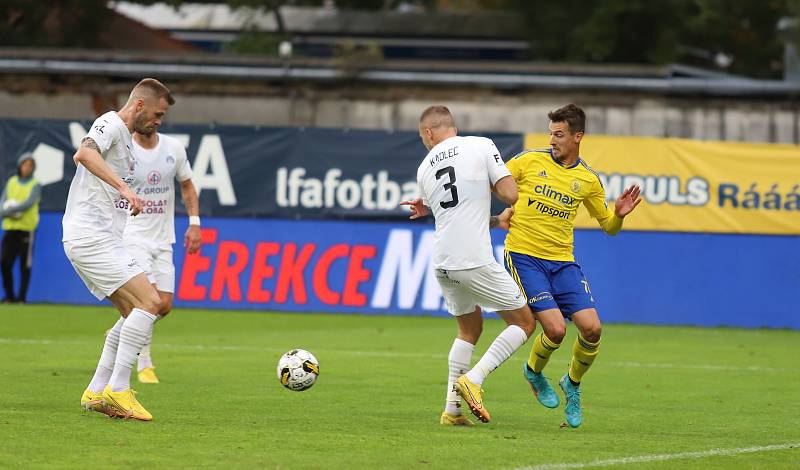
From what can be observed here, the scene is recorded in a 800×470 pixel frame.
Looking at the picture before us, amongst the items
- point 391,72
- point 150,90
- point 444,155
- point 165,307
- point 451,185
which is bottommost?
point 165,307

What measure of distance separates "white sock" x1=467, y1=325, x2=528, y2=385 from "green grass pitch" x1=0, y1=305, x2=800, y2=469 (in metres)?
0.36

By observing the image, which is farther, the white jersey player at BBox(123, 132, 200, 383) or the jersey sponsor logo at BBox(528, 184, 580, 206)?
the white jersey player at BBox(123, 132, 200, 383)

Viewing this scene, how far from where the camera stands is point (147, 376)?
1218cm

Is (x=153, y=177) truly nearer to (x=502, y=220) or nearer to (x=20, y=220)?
(x=502, y=220)

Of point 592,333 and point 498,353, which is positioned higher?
point 592,333

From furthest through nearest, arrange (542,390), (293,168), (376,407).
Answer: (293,168) → (376,407) → (542,390)

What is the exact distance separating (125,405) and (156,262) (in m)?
3.25

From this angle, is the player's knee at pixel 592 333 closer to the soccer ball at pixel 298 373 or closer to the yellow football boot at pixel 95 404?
the soccer ball at pixel 298 373

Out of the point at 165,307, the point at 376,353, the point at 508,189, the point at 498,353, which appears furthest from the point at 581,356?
the point at 376,353

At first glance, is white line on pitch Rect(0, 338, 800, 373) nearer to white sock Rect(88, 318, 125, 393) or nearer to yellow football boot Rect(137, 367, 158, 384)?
yellow football boot Rect(137, 367, 158, 384)

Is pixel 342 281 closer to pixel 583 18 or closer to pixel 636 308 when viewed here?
pixel 636 308

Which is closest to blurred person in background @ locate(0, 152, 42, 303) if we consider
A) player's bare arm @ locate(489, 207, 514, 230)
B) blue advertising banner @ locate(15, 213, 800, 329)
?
blue advertising banner @ locate(15, 213, 800, 329)

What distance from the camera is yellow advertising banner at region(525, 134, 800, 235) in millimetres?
20688

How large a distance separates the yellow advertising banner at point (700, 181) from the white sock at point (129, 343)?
11.9 m
